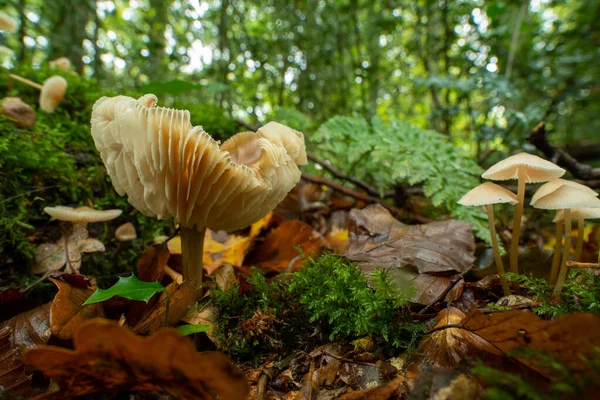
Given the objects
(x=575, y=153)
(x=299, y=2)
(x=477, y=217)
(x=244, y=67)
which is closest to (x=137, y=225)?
(x=477, y=217)

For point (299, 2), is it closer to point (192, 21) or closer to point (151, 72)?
point (192, 21)

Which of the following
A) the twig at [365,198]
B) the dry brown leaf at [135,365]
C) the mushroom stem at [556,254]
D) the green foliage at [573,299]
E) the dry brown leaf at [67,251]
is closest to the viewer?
Result: the dry brown leaf at [135,365]

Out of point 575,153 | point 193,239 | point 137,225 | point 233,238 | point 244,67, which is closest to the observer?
point 193,239

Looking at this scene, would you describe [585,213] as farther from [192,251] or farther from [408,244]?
[192,251]

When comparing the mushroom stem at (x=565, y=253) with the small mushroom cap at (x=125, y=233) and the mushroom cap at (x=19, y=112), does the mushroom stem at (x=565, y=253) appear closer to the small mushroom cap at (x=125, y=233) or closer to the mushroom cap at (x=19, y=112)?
the small mushroom cap at (x=125, y=233)

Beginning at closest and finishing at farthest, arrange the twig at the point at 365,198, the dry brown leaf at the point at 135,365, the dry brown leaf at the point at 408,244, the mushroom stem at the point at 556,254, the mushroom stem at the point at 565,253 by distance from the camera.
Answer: the dry brown leaf at the point at 135,365, the mushroom stem at the point at 565,253, the mushroom stem at the point at 556,254, the dry brown leaf at the point at 408,244, the twig at the point at 365,198

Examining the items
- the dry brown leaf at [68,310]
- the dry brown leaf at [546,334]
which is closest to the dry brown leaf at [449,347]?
the dry brown leaf at [546,334]
